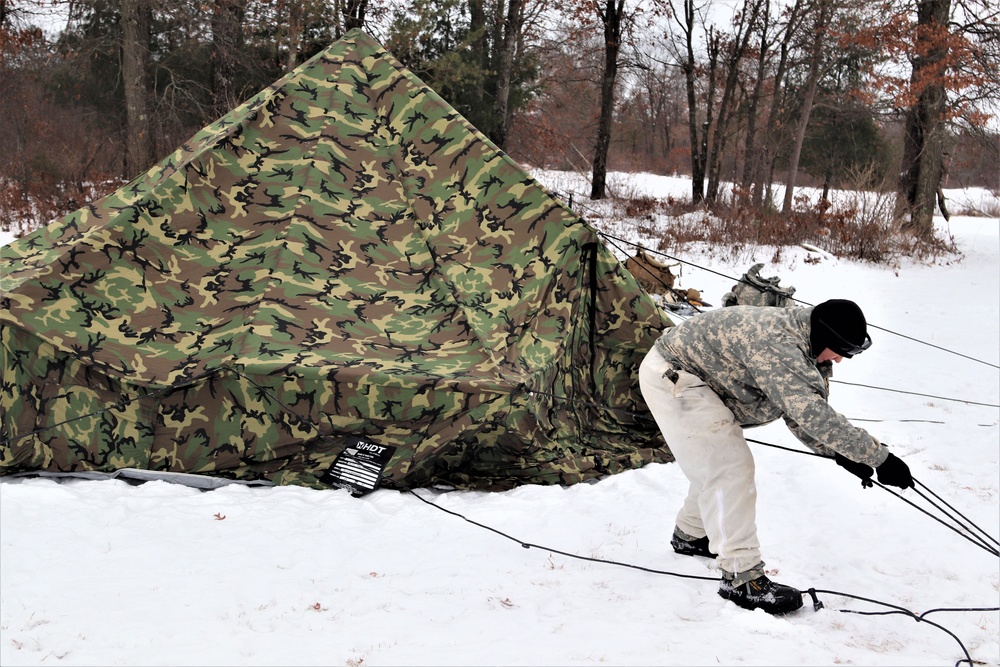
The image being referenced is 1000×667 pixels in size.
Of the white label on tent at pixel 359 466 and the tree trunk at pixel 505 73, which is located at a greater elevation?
the tree trunk at pixel 505 73

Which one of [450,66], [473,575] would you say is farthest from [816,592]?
[450,66]

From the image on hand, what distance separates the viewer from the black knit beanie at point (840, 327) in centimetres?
301

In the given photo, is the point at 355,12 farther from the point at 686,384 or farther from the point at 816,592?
the point at 816,592

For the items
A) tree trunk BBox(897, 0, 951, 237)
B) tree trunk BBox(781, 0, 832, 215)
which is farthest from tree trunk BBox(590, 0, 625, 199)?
tree trunk BBox(897, 0, 951, 237)

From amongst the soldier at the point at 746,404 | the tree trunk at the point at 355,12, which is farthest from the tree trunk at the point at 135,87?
the soldier at the point at 746,404

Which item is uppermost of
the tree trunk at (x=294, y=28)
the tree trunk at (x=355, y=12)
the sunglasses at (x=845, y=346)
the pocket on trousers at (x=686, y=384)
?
the tree trunk at (x=355, y=12)

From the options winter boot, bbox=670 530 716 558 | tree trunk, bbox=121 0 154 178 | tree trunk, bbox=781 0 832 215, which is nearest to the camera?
winter boot, bbox=670 530 716 558

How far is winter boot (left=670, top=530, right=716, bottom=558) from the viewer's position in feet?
12.6

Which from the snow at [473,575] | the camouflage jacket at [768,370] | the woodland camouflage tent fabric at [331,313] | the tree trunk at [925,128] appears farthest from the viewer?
the tree trunk at [925,128]

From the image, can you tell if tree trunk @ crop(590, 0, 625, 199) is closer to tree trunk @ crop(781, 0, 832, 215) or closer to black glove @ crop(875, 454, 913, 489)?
tree trunk @ crop(781, 0, 832, 215)

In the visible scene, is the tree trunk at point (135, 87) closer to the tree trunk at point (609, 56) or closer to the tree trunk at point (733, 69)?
the tree trunk at point (609, 56)

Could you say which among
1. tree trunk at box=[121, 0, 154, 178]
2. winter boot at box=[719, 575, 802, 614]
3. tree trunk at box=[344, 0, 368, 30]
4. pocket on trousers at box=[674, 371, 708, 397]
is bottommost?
winter boot at box=[719, 575, 802, 614]

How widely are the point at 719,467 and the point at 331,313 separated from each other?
2.53 m

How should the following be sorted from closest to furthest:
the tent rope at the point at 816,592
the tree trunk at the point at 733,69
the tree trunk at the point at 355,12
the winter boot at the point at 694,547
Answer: the tent rope at the point at 816,592, the winter boot at the point at 694,547, the tree trunk at the point at 355,12, the tree trunk at the point at 733,69
